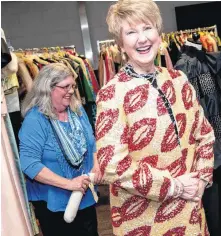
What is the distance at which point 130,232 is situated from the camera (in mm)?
1325

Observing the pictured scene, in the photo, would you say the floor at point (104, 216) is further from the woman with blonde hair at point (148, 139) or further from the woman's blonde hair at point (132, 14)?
the woman's blonde hair at point (132, 14)

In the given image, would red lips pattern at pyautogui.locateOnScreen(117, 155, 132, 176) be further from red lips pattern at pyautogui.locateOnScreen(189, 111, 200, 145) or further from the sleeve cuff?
the sleeve cuff

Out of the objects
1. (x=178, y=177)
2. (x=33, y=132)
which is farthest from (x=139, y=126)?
(x=33, y=132)

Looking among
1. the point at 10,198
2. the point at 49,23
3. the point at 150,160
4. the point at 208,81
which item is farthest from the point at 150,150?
the point at 49,23

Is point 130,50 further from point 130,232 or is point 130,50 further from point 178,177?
point 130,232

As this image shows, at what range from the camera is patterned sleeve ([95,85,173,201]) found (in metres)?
1.19

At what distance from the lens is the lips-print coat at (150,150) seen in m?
1.20

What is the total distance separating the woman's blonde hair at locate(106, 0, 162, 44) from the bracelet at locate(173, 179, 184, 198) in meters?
0.52

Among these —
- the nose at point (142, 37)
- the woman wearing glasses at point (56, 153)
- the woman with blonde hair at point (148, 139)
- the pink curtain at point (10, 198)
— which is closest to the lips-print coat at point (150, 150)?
the woman with blonde hair at point (148, 139)

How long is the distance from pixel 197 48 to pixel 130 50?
1.32m

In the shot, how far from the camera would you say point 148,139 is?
124 cm

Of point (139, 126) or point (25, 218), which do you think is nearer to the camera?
point (139, 126)

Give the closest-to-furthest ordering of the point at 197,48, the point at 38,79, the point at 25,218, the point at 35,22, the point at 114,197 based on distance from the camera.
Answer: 1. the point at 114,197
2. the point at 25,218
3. the point at 38,79
4. the point at 197,48
5. the point at 35,22

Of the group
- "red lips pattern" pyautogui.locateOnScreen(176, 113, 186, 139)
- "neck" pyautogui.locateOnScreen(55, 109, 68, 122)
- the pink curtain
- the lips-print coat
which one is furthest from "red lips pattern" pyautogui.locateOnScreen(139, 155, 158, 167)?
"neck" pyautogui.locateOnScreen(55, 109, 68, 122)
